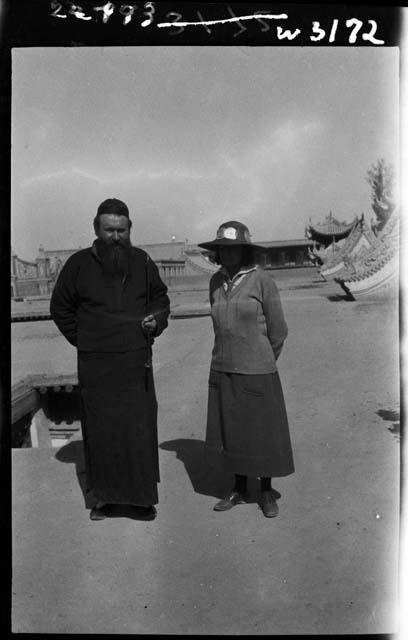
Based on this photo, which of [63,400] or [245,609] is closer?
[245,609]

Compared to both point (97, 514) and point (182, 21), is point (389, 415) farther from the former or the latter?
point (182, 21)

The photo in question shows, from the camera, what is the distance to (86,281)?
12.8 ft

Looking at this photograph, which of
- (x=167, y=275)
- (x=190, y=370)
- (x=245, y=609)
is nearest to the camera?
(x=245, y=609)

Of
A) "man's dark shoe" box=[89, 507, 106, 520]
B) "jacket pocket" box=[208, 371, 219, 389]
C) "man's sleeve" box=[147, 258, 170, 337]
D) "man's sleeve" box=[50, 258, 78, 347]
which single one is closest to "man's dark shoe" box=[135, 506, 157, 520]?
"man's dark shoe" box=[89, 507, 106, 520]

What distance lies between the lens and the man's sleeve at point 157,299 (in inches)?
156

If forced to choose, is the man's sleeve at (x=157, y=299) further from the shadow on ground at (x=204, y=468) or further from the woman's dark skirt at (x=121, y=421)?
the shadow on ground at (x=204, y=468)

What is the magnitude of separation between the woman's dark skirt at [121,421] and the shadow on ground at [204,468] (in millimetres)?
438

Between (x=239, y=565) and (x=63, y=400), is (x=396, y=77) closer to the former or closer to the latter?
(x=239, y=565)

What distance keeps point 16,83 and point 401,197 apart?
239cm

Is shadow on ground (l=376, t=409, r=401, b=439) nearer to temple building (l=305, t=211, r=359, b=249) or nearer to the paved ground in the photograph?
the paved ground

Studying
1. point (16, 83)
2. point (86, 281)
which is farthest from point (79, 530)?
point (16, 83)

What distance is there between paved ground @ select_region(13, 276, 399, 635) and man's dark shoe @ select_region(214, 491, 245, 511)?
6cm

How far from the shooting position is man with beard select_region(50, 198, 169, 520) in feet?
12.8

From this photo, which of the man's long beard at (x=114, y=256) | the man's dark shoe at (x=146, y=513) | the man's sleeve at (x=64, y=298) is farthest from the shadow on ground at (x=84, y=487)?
the man's long beard at (x=114, y=256)
